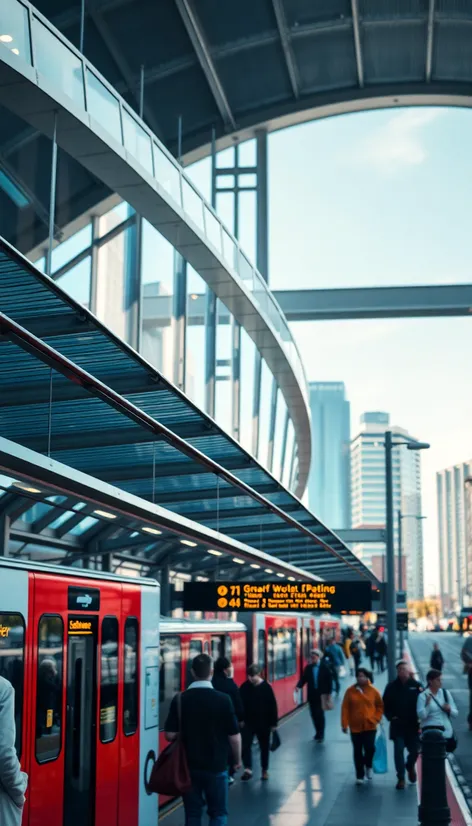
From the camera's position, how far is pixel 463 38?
3017cm

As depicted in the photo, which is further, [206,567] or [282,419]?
[282,419]

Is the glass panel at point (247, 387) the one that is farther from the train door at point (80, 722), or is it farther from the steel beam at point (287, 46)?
the train door at point (80, 722)

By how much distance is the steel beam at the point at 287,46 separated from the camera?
2739 cm

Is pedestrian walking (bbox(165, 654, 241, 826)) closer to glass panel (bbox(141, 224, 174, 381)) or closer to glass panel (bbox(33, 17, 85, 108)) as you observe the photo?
glass panel (bbox(33, 17, 85, 108))

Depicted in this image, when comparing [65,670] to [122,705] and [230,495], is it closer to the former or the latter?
[122,705]

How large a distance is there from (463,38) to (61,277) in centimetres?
1572

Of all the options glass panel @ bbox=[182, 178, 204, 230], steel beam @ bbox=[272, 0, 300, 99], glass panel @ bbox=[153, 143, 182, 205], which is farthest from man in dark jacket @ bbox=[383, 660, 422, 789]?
steel beam @ bbox=[272, 0, 300, 99]

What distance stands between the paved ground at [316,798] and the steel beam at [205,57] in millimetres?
16864

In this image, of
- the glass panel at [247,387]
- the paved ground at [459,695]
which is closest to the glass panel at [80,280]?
the glass panel at [247,387]

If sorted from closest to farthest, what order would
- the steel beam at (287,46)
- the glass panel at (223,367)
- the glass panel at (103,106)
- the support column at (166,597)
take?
the glass panel at (103,106), the support column at (166,597), the steel beam at (287,46), the glass panel at (223,367)

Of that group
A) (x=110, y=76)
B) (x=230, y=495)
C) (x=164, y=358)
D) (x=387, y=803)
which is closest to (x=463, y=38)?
(x=110, y=76)

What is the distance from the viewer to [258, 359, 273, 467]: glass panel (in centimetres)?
3538

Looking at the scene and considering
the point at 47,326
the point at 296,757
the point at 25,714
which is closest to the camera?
the point at 25,714

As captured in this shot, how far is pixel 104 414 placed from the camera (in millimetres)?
A: 10969
